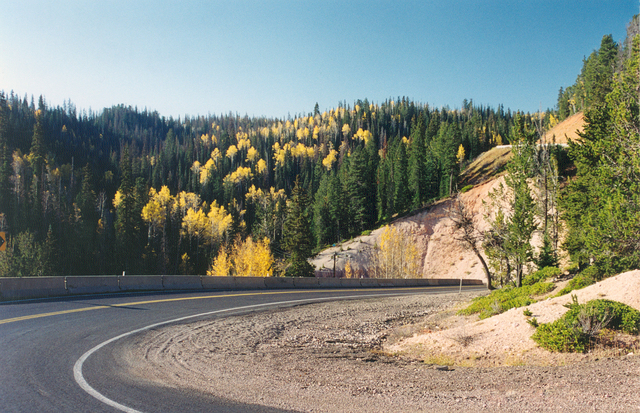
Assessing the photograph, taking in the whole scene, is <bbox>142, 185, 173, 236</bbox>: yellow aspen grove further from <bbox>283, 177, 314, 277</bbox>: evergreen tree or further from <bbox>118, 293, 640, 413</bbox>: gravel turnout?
<bbox>118, 293, 640, 413</bbox>: gravel turnout

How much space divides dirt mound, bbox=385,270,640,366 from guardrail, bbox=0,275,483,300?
567 inches

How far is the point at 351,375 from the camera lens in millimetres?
7203

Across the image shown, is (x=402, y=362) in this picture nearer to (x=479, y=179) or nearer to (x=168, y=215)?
(x=479, y=179)

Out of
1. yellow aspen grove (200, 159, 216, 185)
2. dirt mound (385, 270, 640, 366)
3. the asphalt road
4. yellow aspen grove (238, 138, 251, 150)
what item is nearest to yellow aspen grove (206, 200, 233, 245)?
yellow aspen grove (200, 159, 216, 185)

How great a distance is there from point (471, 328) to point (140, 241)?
265ft

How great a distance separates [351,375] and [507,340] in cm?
448

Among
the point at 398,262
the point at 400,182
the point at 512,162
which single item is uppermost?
the point at 400,182

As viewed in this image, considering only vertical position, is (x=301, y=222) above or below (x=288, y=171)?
below

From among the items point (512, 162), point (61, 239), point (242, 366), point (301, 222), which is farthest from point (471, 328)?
point (61, 239)

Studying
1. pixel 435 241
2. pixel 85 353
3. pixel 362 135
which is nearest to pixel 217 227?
pixel 435 241

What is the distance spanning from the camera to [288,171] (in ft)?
537

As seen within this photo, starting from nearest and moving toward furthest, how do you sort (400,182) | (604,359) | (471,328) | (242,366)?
(604,359), (242,366), (471,328), (400,182)

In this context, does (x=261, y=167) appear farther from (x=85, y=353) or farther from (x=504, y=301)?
(x=85, y=353)

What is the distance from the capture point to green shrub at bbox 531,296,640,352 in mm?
7867
